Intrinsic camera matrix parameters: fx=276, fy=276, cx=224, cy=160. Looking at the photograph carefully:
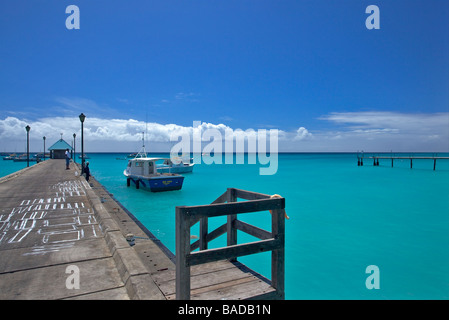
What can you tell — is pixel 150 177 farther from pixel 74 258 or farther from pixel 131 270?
pixel 131 270

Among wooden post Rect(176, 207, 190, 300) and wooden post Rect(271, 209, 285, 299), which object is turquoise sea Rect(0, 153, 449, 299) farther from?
wooden post Rect(176, 207, 190, 300)

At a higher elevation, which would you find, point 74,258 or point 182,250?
point 182,250

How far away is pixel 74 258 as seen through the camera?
5.98 meters

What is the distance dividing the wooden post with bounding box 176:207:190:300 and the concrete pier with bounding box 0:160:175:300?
0.78m

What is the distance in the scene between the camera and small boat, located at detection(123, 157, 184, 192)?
27531 millimetres

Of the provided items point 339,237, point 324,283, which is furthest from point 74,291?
point 339,237

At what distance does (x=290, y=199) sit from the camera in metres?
28.1

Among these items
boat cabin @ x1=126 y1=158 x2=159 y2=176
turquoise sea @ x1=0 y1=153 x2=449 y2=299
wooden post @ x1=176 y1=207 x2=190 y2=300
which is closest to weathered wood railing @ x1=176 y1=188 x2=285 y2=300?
wooden post @ x1=176 y1=207 x2=190 y2=300

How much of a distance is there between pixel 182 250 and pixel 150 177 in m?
24.7

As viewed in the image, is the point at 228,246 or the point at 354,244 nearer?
the point at 228,246

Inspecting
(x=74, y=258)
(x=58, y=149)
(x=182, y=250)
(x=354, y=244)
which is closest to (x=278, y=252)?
(x=182, y=250)

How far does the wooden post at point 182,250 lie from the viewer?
346cm
